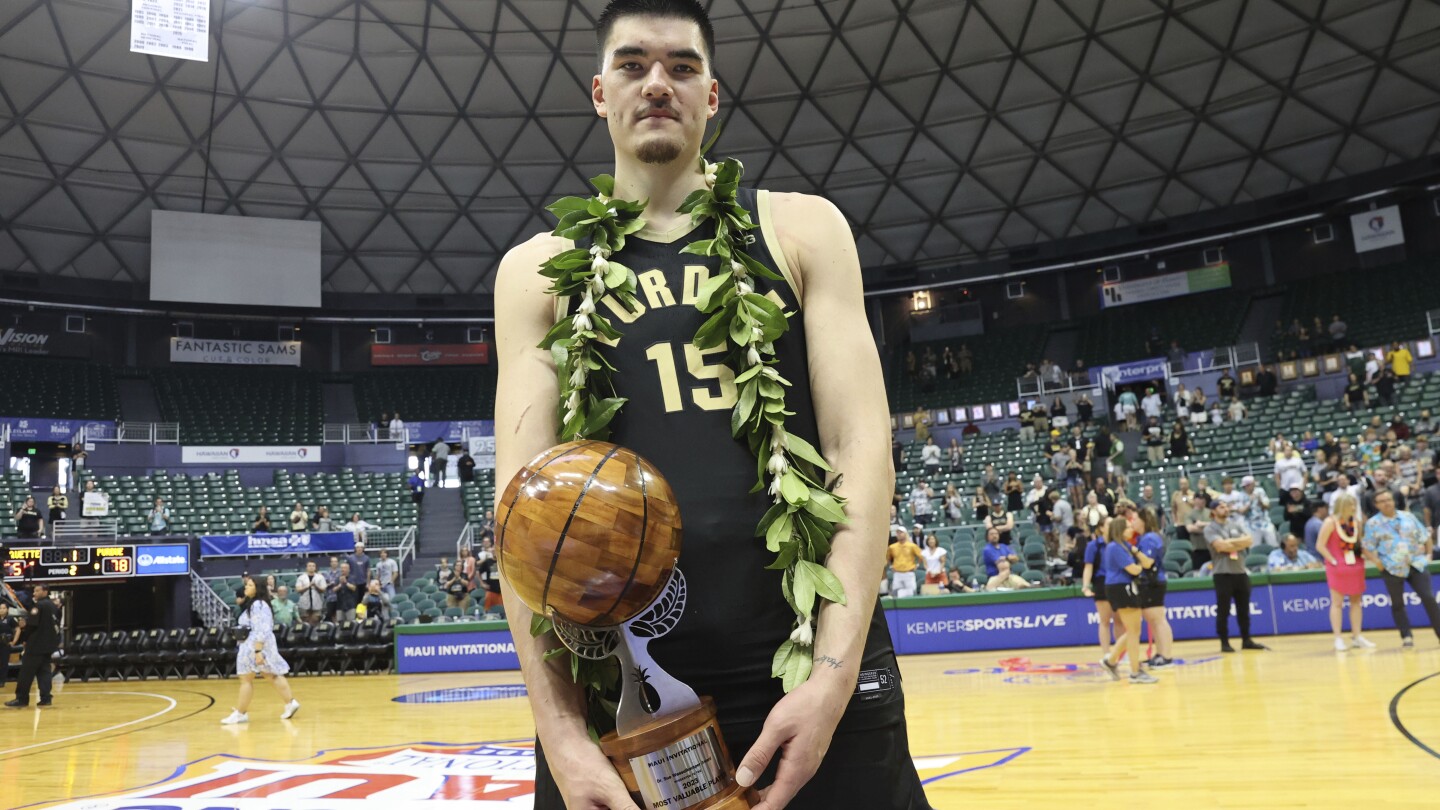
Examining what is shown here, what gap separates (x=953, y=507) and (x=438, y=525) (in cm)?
1312

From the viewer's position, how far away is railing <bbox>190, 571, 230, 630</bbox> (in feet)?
65.1

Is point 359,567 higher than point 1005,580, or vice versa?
point 359,567

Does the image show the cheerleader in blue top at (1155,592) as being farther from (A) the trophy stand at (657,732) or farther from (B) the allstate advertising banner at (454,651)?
(A) the trophy stand at (657,732)

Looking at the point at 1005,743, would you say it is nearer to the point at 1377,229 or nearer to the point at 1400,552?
the point at 1400,552

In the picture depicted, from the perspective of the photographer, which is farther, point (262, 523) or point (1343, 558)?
point (262, 523)

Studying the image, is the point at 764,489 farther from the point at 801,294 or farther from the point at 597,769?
the point at 597,769

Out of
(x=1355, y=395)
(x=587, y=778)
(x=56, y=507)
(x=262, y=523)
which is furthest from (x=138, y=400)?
(x=587, y=778)

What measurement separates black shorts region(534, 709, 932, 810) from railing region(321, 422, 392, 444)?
93.5ft

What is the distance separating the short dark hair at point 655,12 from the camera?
1.65 metres

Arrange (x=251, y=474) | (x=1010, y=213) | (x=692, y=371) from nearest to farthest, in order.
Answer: (x=692, y=371) < (x=251, y=474) < (x=1010, y=213)

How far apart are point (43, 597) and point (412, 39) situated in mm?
16266

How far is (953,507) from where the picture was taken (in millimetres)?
19203

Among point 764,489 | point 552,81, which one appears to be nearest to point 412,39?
point 552,81

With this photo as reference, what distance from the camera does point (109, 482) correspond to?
23.1m
